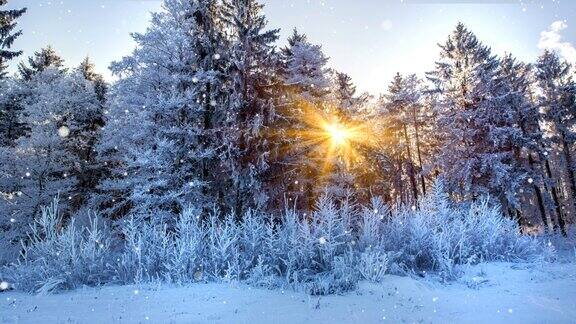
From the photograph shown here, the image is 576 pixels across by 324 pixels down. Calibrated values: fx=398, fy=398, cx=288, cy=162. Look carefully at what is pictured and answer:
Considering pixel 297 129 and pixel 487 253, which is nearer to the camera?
pixel 487 253

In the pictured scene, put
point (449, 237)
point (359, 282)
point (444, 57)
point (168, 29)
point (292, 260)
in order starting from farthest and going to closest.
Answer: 1. point (444, 57)
2. point (168, 29)
3. point (449, 237)
4. point (292, 260)
5. point (359, 282)

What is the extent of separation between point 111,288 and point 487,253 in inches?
295

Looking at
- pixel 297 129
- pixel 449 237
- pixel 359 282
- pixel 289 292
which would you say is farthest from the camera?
pixel 297 129

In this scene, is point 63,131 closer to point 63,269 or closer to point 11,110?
point 11,110

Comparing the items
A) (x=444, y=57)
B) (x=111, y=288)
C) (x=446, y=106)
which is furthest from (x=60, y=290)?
(x=444, y=57)

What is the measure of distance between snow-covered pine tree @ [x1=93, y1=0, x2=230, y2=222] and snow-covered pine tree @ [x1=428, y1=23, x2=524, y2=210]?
12779mm

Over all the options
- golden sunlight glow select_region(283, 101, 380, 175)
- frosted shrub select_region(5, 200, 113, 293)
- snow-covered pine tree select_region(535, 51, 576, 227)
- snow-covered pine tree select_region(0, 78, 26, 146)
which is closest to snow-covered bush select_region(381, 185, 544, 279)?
frosted shrub select_region(5, 200, 113, 293)

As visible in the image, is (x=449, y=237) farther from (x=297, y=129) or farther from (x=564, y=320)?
(x=297, y=129)

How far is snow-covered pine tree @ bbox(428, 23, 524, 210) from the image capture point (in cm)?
2041

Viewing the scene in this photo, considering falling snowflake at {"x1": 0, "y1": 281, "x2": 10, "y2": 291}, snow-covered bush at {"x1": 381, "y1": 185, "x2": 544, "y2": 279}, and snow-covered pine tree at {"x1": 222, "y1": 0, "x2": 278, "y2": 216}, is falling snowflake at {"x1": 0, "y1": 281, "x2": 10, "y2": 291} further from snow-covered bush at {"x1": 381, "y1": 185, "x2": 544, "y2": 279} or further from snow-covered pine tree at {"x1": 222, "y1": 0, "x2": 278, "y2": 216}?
snow-covered pine tree at {"x1": 222, "y1": 0, "x2": 278, "y2": 216}

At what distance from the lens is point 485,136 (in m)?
21.6

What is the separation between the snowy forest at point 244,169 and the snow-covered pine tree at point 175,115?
0.25ft

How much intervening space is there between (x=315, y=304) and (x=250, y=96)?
11.5 metres

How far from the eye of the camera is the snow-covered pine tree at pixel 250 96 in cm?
1490
